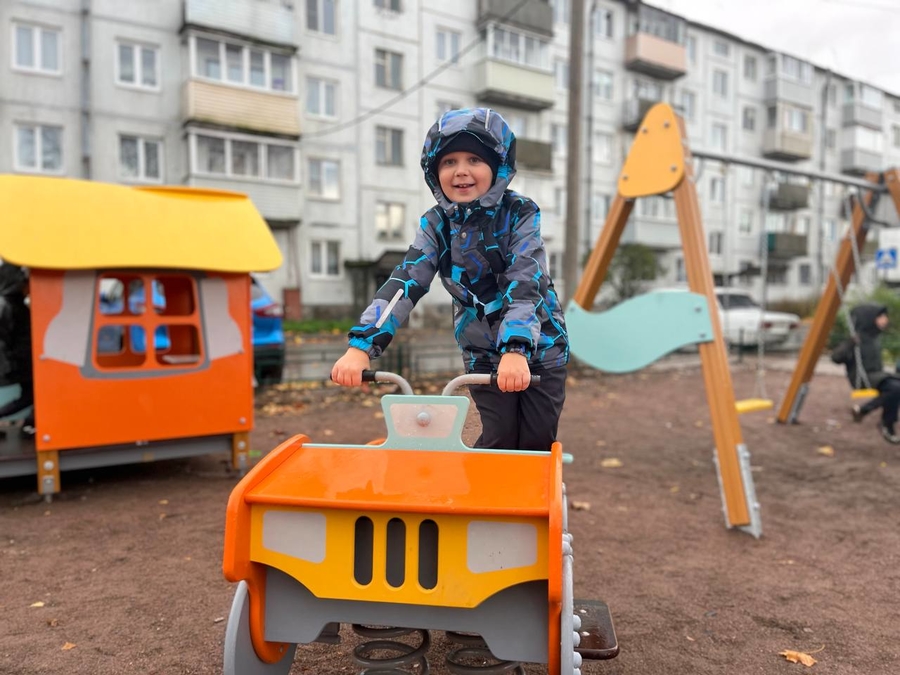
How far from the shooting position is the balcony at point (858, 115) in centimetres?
3269

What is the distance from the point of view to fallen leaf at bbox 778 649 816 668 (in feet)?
7.59

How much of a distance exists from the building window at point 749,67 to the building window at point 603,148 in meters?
9.07

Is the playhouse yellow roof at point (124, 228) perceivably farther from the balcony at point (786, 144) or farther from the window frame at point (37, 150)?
the balcony at point (786, 144)

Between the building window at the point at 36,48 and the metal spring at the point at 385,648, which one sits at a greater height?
the building window at the point at 36,48

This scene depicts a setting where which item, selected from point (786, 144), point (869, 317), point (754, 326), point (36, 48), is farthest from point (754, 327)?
point (786, 144)

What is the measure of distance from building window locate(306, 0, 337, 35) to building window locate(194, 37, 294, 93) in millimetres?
1682

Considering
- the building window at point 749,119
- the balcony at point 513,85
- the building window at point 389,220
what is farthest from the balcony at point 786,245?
the building window at point 389,220

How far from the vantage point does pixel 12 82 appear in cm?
1617

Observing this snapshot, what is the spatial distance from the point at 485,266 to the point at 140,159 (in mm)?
18089

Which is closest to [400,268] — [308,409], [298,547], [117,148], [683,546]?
[298,547]

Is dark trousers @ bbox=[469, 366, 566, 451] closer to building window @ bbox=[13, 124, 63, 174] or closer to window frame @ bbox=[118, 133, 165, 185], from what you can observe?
window frame @ bbox=[118, 133, 165, 185]

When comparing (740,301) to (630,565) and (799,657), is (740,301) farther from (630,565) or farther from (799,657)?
(799,657)

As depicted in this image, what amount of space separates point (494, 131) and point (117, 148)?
18.0m

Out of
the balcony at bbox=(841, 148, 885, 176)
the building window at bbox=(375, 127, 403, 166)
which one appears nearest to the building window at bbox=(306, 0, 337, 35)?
the building window at bbox=(375, 127, 403, 166)
